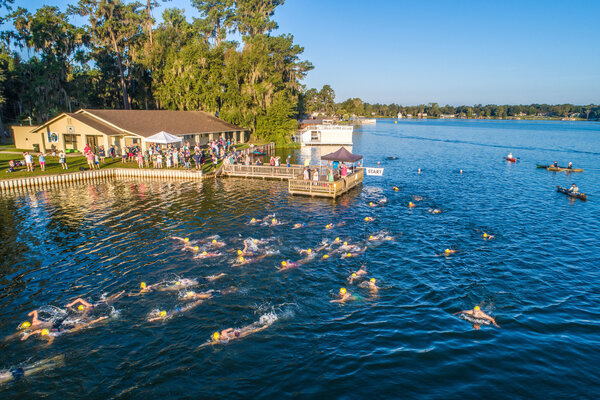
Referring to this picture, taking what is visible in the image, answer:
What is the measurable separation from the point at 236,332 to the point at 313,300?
3564mm

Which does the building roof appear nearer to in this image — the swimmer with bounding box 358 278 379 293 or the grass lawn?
the grass lawn

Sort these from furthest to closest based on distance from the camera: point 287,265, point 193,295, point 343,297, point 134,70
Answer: point 134,70, point 287,265, point 343,297, point 193,295

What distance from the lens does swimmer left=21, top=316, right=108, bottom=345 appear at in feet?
39.8

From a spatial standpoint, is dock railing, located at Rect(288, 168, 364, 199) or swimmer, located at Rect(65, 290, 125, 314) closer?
swimmer, located at Rect(65, 290, 125, 314)

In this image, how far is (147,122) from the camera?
47.0 meters

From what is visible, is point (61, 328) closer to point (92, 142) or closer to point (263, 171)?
point (263, 171)

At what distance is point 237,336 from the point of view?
39.8 feet

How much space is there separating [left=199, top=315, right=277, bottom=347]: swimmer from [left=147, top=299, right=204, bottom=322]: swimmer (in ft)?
7.35

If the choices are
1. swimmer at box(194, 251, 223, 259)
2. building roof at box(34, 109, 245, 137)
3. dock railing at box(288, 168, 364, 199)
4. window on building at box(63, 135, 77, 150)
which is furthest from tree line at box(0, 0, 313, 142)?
swimmer at box(194, 251, 223, 259)

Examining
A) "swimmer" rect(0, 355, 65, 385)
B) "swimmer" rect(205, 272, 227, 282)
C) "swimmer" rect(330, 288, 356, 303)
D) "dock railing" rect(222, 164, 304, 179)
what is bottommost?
"swimmer" rect(0, 355, 65, 385)

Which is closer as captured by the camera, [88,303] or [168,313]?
[168,313]

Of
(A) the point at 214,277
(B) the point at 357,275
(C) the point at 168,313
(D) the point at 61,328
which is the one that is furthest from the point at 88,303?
(B) the point at 357,275

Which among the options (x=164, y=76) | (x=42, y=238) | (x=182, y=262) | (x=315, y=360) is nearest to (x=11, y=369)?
(x=182, y=262)

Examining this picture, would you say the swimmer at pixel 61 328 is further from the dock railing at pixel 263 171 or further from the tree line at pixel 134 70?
the tree line at pixel 134 70
